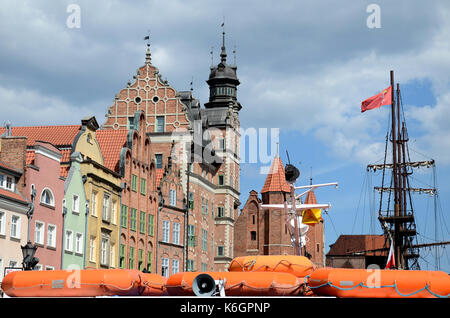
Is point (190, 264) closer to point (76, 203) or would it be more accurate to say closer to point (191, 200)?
point (191, 200)

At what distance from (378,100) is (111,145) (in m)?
20.7

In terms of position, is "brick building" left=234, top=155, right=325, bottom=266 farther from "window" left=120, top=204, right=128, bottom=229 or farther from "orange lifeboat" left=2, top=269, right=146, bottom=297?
"orange lifeboat" left=2, top=269, right=146, bottom=297

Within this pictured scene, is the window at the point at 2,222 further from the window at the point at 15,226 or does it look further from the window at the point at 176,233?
the window at the point at 176,233

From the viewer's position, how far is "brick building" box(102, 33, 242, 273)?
72625 mm

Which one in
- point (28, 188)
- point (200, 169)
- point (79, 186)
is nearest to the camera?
point (28, 188)

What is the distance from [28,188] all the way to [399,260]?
1630 inches

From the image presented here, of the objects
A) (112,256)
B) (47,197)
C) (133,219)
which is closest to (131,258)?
(133,219)

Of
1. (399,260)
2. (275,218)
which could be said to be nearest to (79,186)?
(399,260)

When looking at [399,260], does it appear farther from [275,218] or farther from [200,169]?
[275,218]

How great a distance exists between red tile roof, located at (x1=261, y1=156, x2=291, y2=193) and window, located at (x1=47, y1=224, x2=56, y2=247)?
58451 mm

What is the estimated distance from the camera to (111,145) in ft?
197

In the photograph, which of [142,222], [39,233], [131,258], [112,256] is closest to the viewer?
[39,233]

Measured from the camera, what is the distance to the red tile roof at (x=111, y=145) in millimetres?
58381
